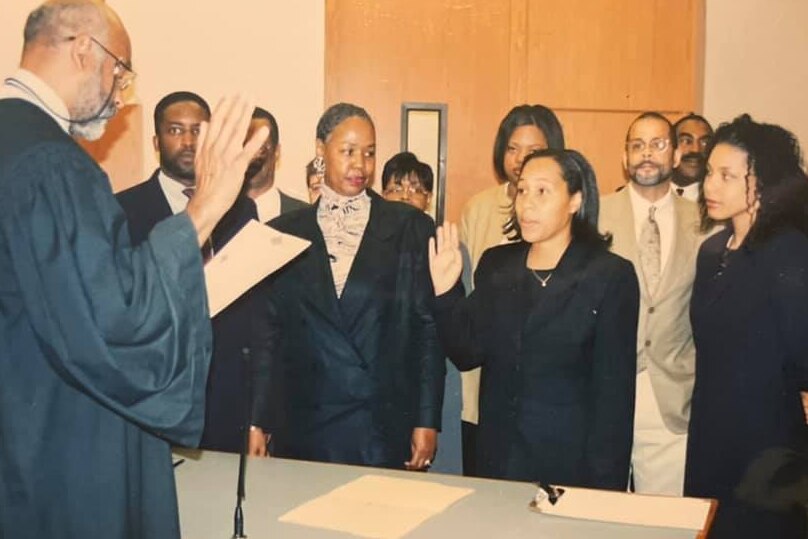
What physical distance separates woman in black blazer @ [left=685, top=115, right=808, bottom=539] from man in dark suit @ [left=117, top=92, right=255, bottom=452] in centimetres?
136

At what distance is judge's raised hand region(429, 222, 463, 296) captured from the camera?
2.85 metres

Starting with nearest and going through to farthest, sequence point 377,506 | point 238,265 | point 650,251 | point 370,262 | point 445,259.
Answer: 1. point 238,265
2. point 377,506
3. point 445,259
4. point 370,262
5. point 650,251

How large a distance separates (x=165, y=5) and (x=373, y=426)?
3067mm

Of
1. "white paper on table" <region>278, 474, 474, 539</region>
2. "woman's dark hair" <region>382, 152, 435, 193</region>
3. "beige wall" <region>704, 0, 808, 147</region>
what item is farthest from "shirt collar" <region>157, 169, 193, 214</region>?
→ "beige wall" <region>704, 0, 808, 147</region>

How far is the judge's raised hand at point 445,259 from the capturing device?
9.34 ft

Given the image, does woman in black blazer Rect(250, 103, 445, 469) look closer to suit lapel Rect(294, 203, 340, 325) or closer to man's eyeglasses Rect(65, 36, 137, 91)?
suit lapel Rect(294, 203, 340, 325)

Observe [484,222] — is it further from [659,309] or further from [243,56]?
[243,56]

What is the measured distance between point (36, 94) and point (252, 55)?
3.53 metres

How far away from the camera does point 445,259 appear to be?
2867mm

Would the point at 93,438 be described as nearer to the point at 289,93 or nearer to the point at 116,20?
the point at 116,20

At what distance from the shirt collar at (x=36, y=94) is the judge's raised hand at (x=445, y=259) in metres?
1.21

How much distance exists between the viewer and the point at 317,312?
3.04 m

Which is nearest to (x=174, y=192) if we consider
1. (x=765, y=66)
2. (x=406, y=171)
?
(x=406, y=171)

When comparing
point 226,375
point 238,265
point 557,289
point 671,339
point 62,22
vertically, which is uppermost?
point 62,22
